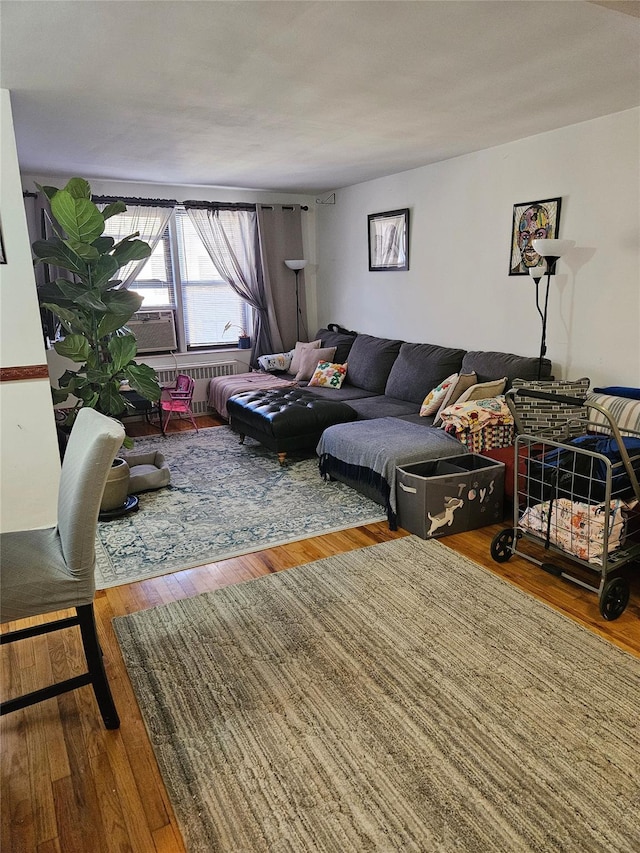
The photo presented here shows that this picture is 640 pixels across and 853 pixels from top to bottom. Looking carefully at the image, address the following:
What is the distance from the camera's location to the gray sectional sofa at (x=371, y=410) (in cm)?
349

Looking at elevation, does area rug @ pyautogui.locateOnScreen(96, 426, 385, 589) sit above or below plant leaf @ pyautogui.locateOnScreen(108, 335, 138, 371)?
below

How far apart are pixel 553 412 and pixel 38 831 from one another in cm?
259

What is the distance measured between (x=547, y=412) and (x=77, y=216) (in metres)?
2.69

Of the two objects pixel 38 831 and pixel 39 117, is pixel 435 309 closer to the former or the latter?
pixel 39 117

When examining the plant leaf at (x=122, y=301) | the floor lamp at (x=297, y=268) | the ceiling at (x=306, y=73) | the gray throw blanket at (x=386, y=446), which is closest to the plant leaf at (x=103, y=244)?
the plant leaf at (x=122, y=301)

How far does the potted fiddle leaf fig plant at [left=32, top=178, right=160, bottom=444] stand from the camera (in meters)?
3.30

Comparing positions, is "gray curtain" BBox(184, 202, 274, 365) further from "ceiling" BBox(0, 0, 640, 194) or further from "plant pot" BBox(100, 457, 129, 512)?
"plant pot" BBox(100, 457, 129, 512)

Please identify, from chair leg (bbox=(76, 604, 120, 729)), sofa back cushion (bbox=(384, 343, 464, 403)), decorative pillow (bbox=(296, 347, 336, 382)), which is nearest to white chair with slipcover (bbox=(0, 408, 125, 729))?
chair leg (bbox=(76, 604, 120, 729))

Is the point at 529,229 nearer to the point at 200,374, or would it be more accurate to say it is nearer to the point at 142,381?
the point at 142,381

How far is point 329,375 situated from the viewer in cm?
550

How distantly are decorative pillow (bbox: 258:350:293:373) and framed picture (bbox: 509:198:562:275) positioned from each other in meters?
2.69

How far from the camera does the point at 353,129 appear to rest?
140 inches

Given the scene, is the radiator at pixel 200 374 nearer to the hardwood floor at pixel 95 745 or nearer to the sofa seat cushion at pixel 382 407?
the sofa seat cushion at pixel 382 407

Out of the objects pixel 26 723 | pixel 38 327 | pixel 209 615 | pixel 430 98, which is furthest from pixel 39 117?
pixel 26 723
